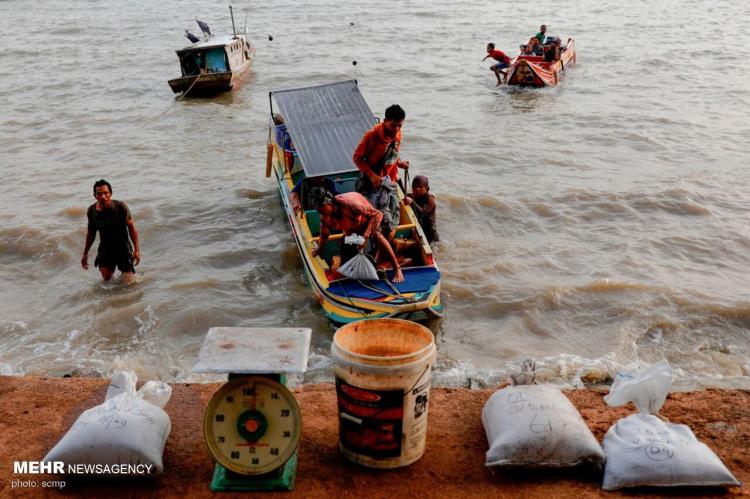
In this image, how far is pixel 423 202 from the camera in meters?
8.46

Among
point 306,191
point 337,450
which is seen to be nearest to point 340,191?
point 306,191

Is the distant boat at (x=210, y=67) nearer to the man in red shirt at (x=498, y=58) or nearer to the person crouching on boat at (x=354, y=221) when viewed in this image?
the man in red shirt at (x=498, y=58)

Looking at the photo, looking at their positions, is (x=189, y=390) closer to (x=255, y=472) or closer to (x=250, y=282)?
(x=255, y=472)

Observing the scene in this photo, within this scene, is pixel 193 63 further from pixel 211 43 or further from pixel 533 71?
pixel 533 71

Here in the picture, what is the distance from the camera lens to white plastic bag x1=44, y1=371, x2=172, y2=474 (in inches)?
145

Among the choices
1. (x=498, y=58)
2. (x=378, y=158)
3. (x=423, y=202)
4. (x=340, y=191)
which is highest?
(x=378, y=158)

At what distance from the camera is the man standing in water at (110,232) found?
7.22 metres

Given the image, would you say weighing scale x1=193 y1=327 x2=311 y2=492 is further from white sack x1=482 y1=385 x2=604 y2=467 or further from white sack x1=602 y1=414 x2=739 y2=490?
white sack x1=602 y1=414 x2=739 y2=490

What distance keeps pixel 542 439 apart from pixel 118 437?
8.06 ft

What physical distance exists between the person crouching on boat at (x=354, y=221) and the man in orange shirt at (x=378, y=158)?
0.35 meters

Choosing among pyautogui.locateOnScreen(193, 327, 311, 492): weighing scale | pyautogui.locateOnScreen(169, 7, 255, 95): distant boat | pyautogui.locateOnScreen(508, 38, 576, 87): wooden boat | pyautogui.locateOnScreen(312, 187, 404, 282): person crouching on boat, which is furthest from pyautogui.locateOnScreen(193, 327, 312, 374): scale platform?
pyautogui.locateOnScreen(508, 38, 576, 87): wooden boat

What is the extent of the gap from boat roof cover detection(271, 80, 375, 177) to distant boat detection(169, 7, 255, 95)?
9039mm

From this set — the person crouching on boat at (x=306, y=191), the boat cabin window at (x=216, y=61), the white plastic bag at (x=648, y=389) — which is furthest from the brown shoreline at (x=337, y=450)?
the boat cabin window at (x=216, y=61)

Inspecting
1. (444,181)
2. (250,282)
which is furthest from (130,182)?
(444,181)
